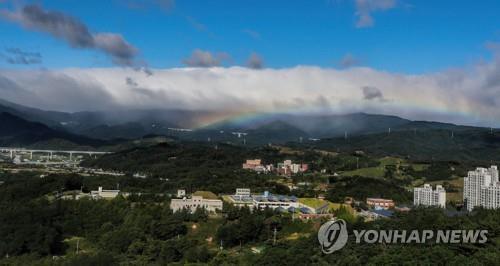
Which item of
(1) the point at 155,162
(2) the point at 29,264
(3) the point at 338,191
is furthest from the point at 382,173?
(2) the point at 29,264

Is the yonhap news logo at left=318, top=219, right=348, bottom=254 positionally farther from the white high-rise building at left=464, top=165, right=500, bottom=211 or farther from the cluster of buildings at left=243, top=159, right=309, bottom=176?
the cluster of buildings at left=243, top=159, right=309, bottom=176

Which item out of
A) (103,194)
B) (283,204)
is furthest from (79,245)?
(283,204)

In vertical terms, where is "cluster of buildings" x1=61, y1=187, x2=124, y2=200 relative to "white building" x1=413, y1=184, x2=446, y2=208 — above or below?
below

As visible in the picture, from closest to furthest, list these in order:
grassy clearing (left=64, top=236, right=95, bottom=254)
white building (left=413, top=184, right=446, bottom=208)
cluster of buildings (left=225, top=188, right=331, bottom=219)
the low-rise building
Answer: grassy clearing (left=64, top=236, right=95, bottom=254) < cluster of buildings (left=225, top=188, right=331, bottom=219) < the low-rise building < white building (left=413, top=184, right=446, bottom=208)

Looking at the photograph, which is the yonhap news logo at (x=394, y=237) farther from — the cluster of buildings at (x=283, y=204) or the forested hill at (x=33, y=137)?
the forested hill at (x=33, y=137)

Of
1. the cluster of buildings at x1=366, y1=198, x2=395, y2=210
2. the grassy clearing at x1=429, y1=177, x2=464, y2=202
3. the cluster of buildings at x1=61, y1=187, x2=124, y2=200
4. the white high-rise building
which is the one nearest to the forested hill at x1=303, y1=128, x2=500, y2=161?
the grassy clearing at x1=429, y1=177, x2=464, y2=202

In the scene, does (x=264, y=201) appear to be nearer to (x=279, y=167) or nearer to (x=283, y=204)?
(x=283, y=204)
